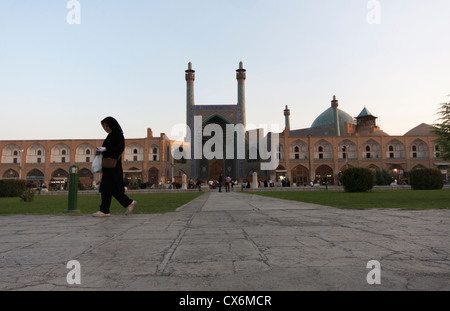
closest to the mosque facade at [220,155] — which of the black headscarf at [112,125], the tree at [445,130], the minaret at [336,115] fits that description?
the minaret at [336,115]

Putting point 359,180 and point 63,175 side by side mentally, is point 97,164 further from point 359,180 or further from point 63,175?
point 63,175

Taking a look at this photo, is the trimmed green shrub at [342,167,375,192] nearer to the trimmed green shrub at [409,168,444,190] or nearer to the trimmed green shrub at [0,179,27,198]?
the trimmed green shrub at [409,168,444,190]

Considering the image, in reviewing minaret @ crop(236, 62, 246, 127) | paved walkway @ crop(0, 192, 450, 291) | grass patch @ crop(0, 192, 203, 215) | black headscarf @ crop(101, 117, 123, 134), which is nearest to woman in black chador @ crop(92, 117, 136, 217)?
black headscarf @ crop(101, 117, 123, 134)

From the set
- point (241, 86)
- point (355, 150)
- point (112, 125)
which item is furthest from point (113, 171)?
point (355, 150)

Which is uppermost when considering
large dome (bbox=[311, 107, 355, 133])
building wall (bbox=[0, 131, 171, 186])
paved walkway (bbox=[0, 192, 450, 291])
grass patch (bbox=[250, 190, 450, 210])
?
large dome (bbox=[311, 107, 355, 133])

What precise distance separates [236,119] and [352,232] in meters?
36.4

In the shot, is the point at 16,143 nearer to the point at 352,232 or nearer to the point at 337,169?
the point at 337,169

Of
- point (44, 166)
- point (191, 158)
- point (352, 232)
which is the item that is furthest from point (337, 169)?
point (352, 232)

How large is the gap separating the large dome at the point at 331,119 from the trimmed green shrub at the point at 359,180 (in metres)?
35.2

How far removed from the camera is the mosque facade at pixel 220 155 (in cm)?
3897

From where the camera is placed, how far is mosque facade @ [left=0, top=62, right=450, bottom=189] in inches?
1534

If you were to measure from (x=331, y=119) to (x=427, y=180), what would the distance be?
34.0 metres

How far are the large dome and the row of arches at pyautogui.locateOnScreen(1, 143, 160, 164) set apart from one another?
28.4 meters

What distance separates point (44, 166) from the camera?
39.8m
